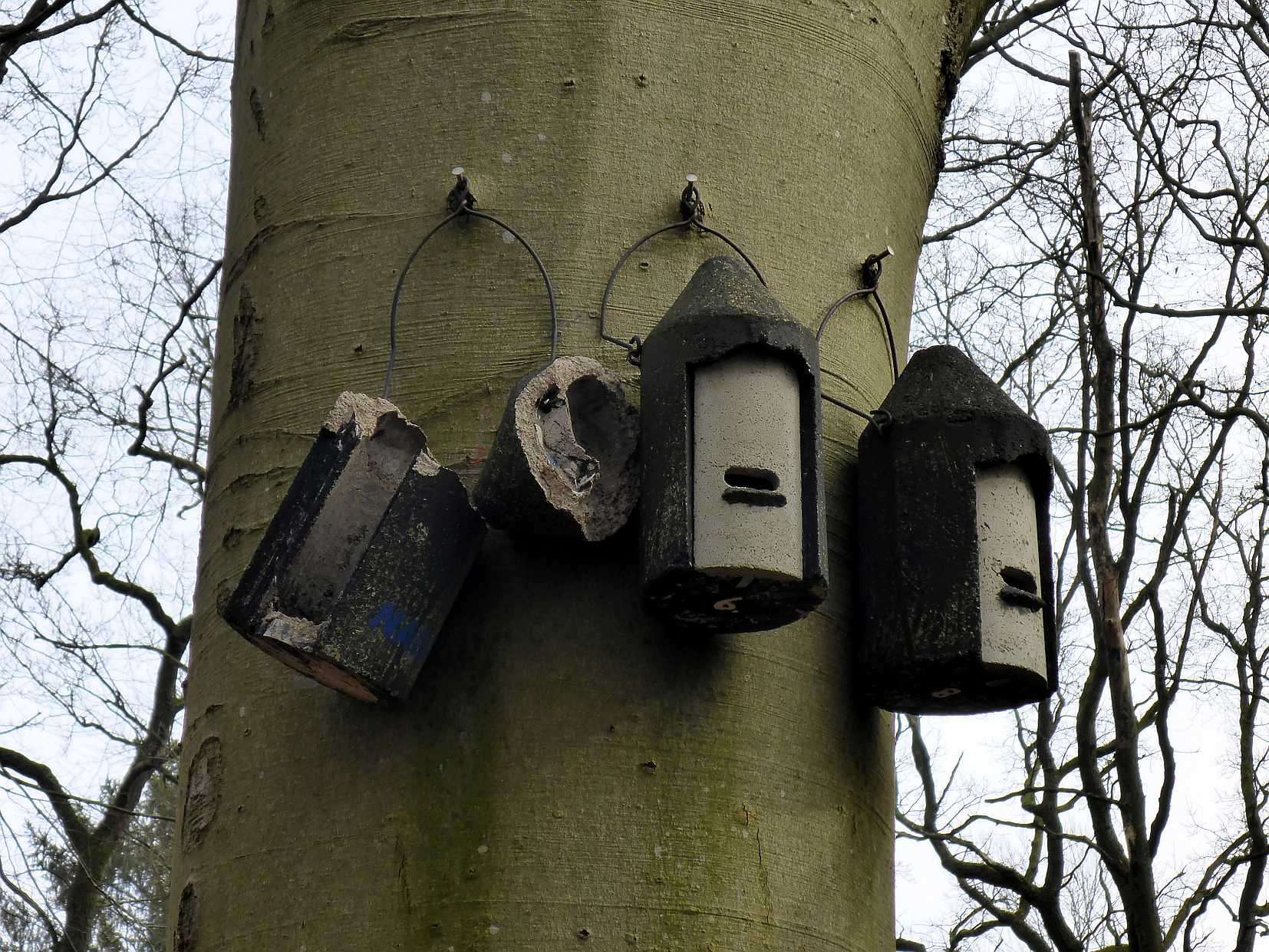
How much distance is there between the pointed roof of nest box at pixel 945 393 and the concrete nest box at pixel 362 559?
0.55m

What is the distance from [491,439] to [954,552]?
21.2 inches

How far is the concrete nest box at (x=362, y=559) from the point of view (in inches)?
59.2

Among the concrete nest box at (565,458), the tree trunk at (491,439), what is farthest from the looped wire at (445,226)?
the concrete nest box at (565,458)

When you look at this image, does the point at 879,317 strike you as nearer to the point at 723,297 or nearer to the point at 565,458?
the point at 723,297

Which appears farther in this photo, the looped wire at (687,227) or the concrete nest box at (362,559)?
the looped wire at (687,227)

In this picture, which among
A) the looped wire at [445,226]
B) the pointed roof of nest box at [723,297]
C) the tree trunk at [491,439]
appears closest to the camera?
the tree trunk at [491,439]

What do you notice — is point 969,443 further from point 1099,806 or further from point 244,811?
Result: point 1099,806

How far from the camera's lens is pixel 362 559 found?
154cm

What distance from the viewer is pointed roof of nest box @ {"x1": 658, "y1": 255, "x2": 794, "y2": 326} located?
1.59m

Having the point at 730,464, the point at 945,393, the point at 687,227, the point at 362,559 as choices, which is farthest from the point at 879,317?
the point at 362,559

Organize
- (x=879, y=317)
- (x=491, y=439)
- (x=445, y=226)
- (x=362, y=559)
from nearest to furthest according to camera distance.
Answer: (x=362, y=559)
(x=491, y=439)
(x=445, y=226)
(x=879, y=317)

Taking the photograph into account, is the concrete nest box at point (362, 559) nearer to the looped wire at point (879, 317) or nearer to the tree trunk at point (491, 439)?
the tree trunk at point (491, 439)

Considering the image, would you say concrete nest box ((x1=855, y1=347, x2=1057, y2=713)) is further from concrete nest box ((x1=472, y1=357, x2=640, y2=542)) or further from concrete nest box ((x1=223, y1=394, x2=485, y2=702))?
concrete nest box ((x1=223, y1=394, x2=485, y2=702))

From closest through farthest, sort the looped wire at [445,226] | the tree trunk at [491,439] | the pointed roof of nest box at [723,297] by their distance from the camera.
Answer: the tree trunk at [491,439] → the pointed roof of nest box at [723,297] → the looped wire at [445,226]
